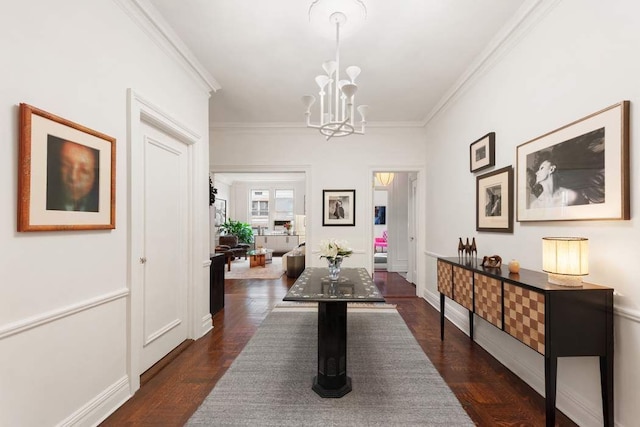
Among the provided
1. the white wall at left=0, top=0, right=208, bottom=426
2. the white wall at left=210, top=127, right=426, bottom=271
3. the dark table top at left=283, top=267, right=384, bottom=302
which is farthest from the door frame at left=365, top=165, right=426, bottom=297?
the white wall at left=0, top=0, right=208, bottom=426

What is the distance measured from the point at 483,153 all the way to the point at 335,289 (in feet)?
6.91

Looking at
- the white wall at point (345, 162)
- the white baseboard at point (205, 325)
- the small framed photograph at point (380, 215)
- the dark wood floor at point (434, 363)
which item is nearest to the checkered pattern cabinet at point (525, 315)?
the dark wood floor at point (434, 363)

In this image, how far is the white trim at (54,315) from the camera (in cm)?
143

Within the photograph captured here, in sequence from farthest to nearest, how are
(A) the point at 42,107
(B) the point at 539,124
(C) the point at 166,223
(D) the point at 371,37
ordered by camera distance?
(C) the point at 166,223, (D) the point at 371,37, (B) the point at 539,124, (A) the point at 42,107

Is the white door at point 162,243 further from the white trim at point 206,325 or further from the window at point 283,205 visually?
the window at point 283,205

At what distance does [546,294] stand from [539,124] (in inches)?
53.2

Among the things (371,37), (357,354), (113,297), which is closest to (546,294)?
(357,354)

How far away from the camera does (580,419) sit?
1915 mm

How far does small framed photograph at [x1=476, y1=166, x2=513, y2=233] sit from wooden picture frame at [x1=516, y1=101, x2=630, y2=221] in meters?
0.18

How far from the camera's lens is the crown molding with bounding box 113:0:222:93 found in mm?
2236

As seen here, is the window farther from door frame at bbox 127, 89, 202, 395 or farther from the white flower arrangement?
the white flower arrangement

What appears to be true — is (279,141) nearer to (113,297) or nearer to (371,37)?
(371,37)

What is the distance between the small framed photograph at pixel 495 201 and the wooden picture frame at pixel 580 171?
18cm

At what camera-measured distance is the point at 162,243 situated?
284 centimetres
